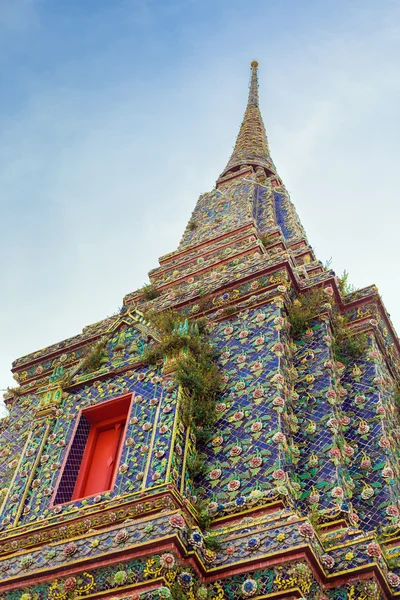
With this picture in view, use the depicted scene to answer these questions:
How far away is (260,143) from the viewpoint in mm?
18750

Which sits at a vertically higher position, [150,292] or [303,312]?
[150,292]

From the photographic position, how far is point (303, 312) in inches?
332

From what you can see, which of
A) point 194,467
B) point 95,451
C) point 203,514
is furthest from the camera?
point 95,451

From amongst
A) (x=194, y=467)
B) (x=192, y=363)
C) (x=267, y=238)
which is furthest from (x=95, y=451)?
(x=267, y=238)

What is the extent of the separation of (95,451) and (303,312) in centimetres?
275

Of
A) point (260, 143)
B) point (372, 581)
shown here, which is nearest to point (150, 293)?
point (372, 581)

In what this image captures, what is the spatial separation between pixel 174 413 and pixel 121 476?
2.52 feet

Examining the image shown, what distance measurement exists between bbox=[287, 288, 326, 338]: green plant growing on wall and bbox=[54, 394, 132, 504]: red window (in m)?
2.01

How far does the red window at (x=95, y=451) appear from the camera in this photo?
7.36 m

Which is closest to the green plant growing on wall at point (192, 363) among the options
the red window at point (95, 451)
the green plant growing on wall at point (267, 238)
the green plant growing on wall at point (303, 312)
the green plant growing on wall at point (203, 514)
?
the red window at point (95, 451)

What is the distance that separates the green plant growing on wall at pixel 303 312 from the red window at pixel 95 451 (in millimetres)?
2009

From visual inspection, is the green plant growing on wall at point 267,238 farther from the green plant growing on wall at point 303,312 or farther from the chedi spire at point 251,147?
the chedi spire at point 251,147

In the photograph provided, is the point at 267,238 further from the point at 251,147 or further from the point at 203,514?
the point at 251,147

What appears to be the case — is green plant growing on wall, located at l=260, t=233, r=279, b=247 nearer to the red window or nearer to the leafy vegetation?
the red window
